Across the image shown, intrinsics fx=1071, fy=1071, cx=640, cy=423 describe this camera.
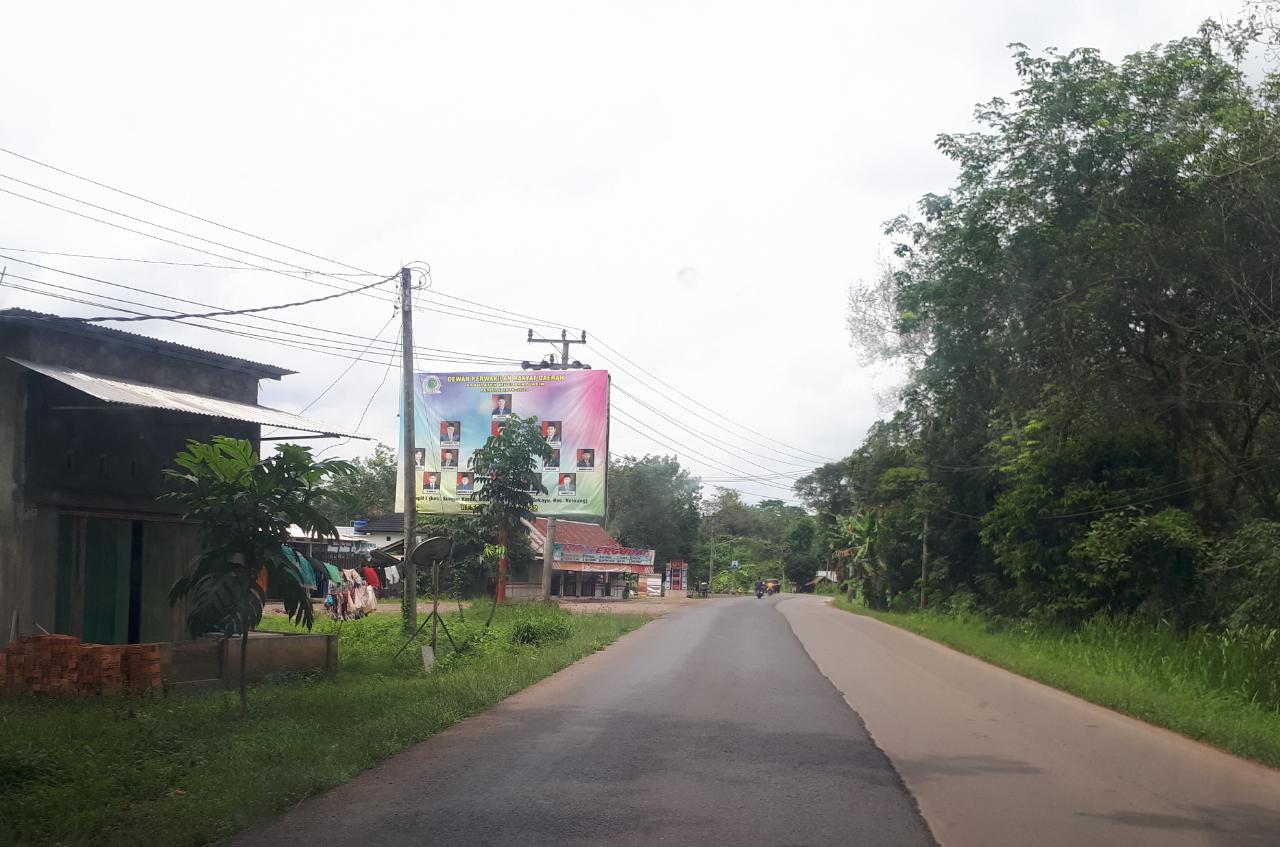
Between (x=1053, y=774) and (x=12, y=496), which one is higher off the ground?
(x=12, y=496)

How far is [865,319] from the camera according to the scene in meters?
39.0

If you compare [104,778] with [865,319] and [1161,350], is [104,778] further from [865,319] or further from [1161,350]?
[865,319]

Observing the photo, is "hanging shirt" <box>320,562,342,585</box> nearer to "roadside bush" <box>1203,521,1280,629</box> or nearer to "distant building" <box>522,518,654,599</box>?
"distant building" <box>522,518,654,599</box>

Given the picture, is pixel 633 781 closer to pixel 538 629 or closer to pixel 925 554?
pixel 538 629

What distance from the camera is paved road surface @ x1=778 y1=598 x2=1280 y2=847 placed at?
6789mm

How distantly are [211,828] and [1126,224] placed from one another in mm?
18236

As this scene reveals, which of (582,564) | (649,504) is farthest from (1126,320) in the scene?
(649,504)

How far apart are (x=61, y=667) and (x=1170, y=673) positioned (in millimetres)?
14386

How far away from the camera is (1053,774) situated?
340 inches

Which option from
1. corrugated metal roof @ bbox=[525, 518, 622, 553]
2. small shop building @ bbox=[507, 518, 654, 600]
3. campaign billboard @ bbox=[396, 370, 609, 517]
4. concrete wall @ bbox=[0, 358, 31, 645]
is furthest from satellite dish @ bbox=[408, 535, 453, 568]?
corrugated metal roof @ bbox=[525, 518, 622, 553]

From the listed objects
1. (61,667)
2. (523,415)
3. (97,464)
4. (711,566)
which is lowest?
(711,566)

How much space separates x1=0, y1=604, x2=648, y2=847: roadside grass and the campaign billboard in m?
19.4

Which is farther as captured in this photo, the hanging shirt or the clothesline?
the clothesline

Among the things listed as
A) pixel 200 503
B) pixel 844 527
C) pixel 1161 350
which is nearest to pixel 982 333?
pixel 1161 350
